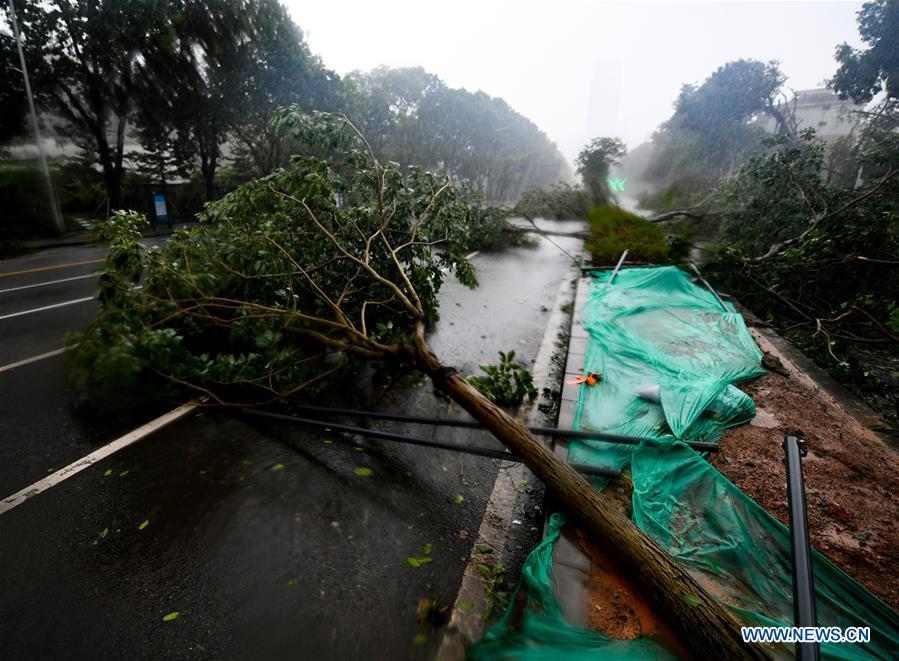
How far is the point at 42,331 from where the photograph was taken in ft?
17.9

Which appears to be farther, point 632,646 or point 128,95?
point 128,95

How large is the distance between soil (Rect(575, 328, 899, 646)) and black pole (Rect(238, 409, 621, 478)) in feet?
0.54

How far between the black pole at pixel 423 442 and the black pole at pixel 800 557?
1.22 meters

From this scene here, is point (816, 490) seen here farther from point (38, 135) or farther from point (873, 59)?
point (38, 135)

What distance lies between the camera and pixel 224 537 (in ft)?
8.20

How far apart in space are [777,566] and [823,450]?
5.10 ft

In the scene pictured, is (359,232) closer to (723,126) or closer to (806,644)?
(806,644)

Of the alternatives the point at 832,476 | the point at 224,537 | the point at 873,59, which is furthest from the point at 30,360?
the point at 873,59

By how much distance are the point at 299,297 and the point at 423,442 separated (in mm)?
2408

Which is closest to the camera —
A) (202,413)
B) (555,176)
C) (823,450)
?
(823,450)

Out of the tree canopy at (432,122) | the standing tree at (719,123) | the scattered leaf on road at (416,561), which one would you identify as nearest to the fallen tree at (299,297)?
the scattered leaf on road at (416,561)

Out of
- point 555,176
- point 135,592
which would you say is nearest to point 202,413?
point 135,592

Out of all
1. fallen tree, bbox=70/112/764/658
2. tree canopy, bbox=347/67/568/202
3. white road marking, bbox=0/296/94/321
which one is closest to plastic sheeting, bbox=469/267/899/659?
fallen tree, bbox=70/112/764/658

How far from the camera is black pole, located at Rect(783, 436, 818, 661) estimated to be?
1.29 meters
